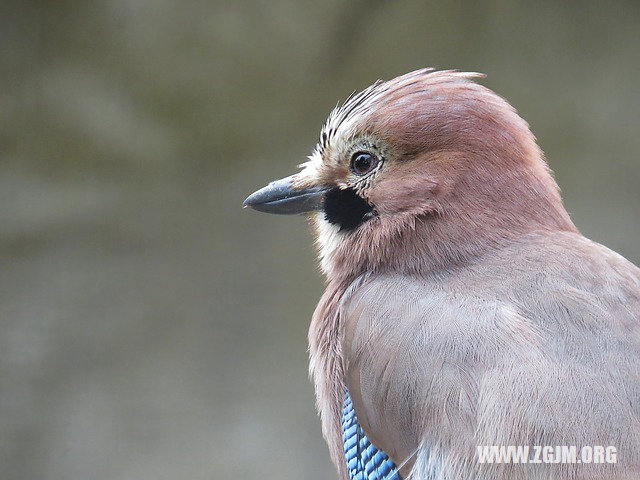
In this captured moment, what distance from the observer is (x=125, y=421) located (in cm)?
472

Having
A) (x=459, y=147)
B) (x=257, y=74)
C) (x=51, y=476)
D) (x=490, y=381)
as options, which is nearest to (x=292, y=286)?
(x=257, y=74)

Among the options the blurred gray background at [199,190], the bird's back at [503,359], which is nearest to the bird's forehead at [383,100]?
the bird's back at [503,359]

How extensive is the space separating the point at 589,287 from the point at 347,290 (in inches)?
23.5

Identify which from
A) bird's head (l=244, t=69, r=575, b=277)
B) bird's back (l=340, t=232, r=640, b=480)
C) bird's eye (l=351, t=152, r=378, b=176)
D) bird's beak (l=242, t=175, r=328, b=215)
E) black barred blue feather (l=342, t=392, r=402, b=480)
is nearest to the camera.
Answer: bird's back (l=340, t=232, r=640, b=480)

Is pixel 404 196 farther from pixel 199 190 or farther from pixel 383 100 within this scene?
pixel 199 190

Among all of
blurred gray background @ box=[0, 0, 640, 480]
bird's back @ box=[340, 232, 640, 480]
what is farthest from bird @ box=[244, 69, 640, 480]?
blurred gray background @ box=[0, 0, 640, 480]

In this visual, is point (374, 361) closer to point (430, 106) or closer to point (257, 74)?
point (430, 106)

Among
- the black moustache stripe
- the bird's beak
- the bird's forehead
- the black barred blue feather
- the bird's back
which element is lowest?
the black barred blue feather

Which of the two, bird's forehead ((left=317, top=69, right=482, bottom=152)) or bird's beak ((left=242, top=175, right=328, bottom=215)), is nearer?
bird's forehead ((left=317, top=69, right=482, bottom=152))

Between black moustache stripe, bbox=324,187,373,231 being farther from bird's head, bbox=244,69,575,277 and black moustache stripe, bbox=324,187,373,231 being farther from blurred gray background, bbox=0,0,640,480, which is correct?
blurred gray background, bbox=0,0,640,480

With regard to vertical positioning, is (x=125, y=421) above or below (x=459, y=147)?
below

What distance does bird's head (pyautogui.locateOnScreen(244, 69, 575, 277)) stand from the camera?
76.2 inches

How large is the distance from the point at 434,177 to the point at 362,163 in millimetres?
206

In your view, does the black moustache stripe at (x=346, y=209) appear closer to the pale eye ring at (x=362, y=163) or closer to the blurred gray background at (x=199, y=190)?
the pale eye ring at (x=362, y=163)
